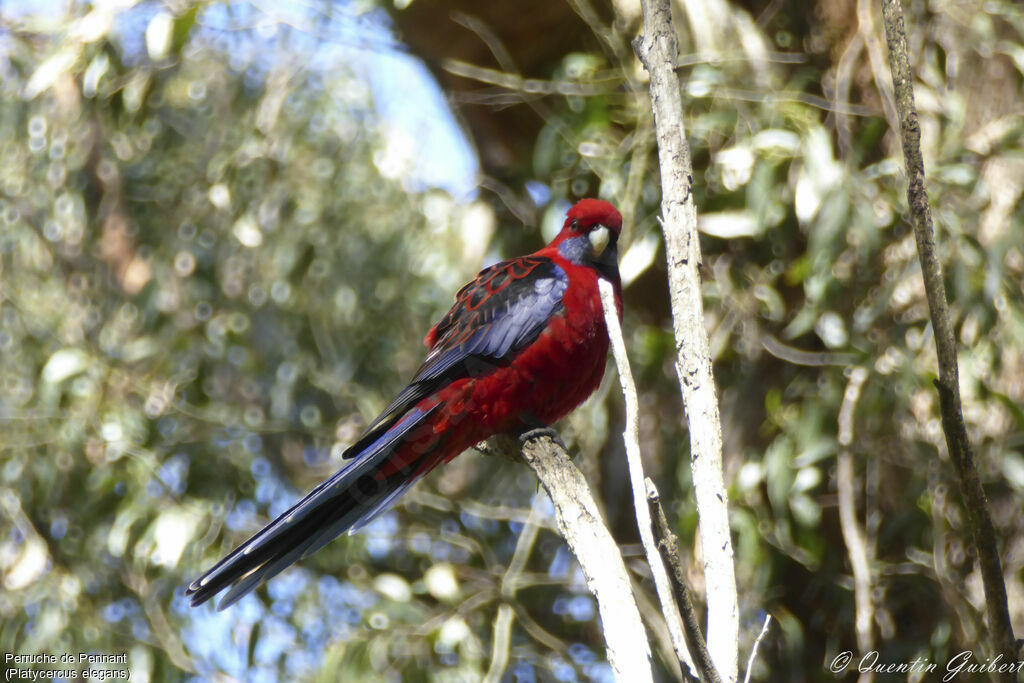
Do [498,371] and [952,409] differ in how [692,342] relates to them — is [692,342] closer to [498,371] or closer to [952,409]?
[952,409]

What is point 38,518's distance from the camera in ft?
12.8

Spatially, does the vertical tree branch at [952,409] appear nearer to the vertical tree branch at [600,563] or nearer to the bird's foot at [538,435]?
the vertical tree branch at [600,563]

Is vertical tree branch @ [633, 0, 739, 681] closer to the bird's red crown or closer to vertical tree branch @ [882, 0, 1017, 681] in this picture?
vertical tree branch @ [882, 0, 1017, 681]

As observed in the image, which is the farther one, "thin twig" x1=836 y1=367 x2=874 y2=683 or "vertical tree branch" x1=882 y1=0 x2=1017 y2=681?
"thin twig" x1=836 y1=367 x2=874 y2=683

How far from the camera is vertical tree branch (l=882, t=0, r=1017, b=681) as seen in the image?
1.22 metres

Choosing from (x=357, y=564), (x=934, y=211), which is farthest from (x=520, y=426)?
(x=357, y=564)

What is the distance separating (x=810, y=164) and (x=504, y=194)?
3.98 feet

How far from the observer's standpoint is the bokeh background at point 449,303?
9.29 feet

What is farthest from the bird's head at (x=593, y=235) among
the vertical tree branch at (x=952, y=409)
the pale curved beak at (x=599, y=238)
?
the vertical tree branch at (x=952, y=409)

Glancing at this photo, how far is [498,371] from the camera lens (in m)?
2.46

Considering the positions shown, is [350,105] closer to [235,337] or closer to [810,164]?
[235,337]

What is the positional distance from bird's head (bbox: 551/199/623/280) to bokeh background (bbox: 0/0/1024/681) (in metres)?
0.14

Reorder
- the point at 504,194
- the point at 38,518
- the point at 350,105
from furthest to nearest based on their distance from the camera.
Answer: the point at 350,105 < the point at 38,518 < the point at 504,194

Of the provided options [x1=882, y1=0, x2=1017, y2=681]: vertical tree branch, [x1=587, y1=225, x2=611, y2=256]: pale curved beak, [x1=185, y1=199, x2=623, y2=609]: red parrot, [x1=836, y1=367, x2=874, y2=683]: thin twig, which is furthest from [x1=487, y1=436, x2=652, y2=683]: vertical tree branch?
[x1=836, y1=367, x2=874, y2=683]: thin twig
